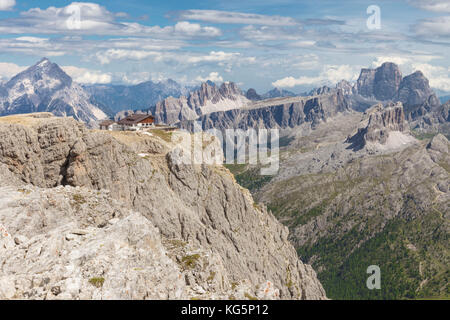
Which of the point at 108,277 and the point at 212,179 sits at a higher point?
the point at 108,277

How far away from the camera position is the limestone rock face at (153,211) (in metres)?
47.4

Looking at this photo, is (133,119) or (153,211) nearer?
(153,211)

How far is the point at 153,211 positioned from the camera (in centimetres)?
9275

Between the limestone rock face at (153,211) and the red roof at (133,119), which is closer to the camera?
the limestone rock face at (153,211)

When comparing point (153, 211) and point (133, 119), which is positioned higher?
point (133, 119)

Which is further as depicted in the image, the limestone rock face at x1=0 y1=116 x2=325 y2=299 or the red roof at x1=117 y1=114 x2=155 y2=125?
the red roof at x1=117 y1=114 x2=155 y2=125

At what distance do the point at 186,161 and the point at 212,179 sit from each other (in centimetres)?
1543

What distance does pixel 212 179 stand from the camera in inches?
5148

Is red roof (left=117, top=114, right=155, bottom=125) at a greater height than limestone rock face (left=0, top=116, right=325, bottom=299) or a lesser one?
greater

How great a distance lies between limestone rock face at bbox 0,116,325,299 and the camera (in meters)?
47.4

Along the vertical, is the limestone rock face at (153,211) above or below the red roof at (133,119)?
below
